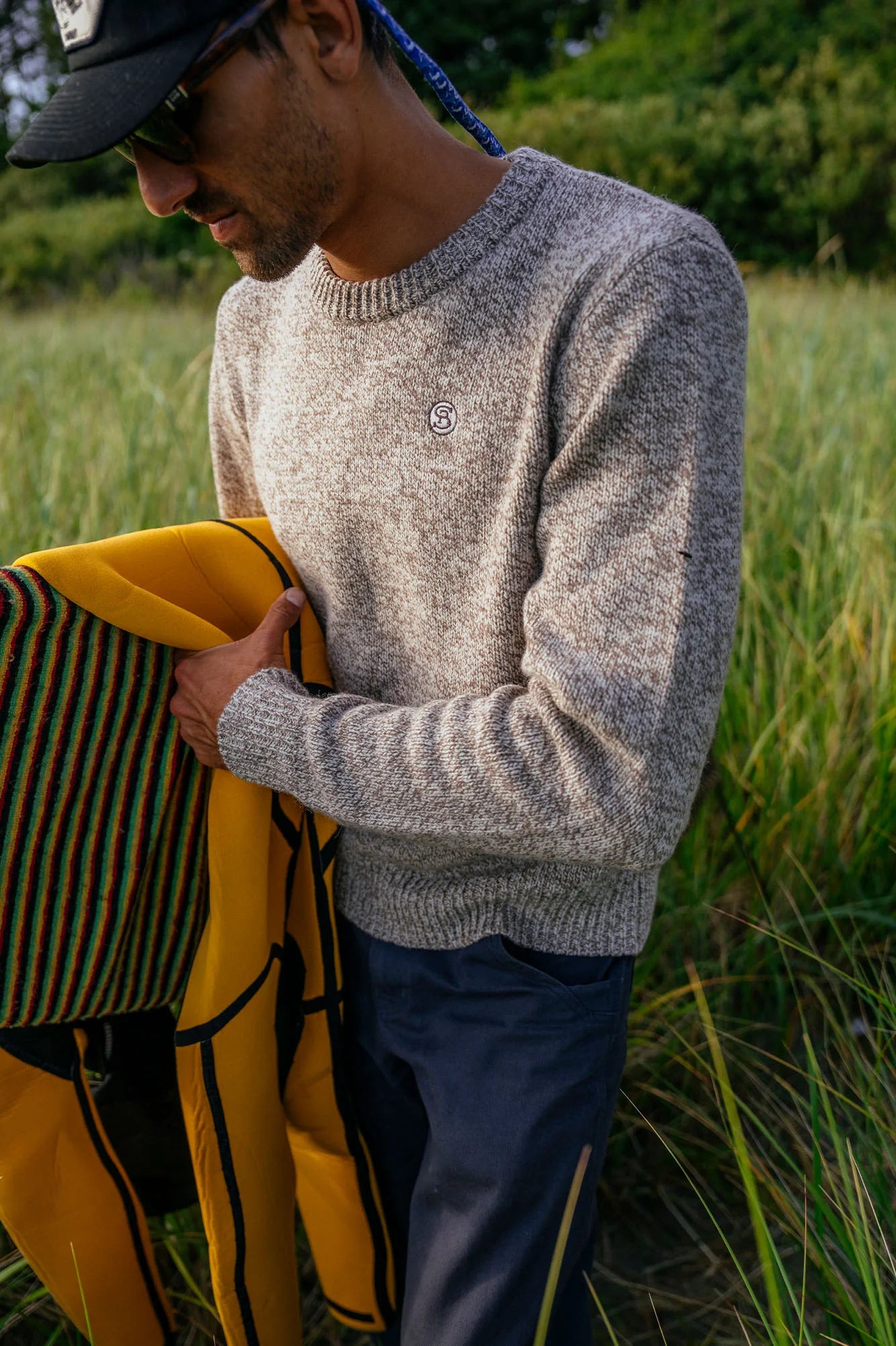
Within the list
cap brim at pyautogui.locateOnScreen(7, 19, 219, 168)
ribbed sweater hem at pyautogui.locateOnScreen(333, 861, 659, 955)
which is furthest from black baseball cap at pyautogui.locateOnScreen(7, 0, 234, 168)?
ribbed sweater hem at pyautogui.locateOnScreen(333, 861, 659, 955)

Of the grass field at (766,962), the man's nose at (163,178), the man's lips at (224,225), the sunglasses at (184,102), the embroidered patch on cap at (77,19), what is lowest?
the grass field at (766,962)

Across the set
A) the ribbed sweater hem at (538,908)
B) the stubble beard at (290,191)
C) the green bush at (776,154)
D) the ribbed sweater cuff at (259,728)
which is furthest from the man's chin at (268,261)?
the green bush at (776,154)

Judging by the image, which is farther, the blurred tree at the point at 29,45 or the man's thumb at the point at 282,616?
the blurred tree at the point at 29,45

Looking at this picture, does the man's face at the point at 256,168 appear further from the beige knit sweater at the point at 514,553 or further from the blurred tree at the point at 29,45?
the blurred tree at the point at 29,45

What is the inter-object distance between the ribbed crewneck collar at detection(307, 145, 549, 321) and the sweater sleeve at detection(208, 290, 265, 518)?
39cm

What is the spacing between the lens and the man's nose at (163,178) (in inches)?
43.3

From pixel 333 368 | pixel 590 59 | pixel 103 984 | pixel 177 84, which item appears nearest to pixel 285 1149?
pixel 103 984

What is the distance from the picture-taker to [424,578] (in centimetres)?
122

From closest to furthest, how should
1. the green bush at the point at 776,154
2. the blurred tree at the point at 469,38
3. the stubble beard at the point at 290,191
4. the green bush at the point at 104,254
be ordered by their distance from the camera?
the stubble beard at the point at 290,191, the green bush at the point at 104,254, the green bush at the point at 776,154, the blurred tree at the point at 469,38

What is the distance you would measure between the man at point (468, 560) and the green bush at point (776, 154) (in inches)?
490

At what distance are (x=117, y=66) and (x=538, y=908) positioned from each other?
1019mm

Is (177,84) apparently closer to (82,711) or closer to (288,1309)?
(82,711)

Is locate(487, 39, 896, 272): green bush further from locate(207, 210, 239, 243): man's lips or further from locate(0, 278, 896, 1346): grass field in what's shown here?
locate(207, 210, 239, 243): man's lips

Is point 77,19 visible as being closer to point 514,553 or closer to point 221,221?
point 221,221
